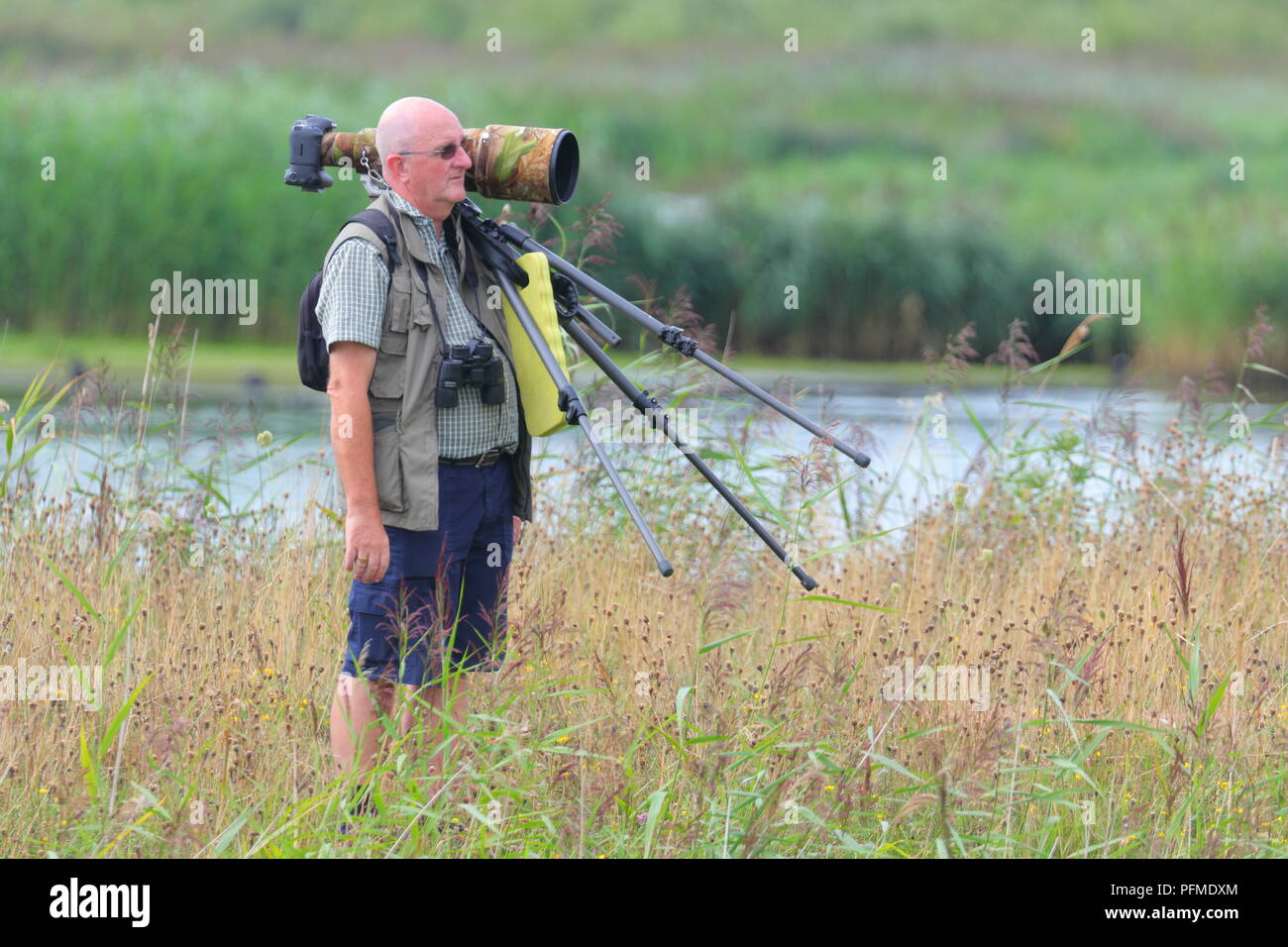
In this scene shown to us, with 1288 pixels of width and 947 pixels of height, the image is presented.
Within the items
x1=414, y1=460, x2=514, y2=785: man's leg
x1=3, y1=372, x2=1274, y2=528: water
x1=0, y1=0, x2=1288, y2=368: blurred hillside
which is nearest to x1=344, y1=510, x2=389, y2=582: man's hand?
x1=414, y1=460, x2=514, y2=785: man's leg

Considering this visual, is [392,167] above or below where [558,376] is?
above

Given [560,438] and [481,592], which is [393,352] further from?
[560,438]

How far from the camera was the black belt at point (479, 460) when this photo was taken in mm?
3271

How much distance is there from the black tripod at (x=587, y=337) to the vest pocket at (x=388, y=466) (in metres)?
0.35

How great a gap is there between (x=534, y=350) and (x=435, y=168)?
17.3 inches

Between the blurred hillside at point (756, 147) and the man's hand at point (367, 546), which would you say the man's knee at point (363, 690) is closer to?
the man's hand at point (367, 546)

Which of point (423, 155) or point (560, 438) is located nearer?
point (423, 155)

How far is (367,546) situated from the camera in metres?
3.14

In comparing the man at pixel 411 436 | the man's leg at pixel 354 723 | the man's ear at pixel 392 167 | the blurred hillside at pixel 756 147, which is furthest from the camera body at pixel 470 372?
the blurred hillside at pixel 756 147

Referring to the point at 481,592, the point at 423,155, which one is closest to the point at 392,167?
the point at 423,155

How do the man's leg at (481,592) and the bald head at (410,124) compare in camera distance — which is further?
the man's leg at (481,592)

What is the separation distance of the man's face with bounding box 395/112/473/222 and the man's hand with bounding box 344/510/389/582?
0.68 metres
